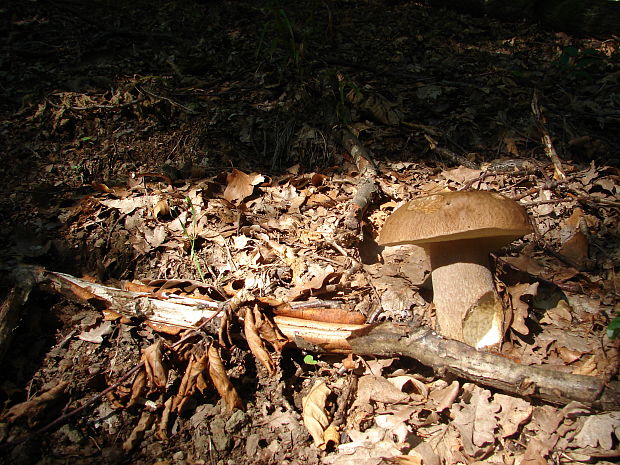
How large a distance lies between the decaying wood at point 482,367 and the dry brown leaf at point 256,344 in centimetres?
48

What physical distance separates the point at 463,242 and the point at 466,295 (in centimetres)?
31

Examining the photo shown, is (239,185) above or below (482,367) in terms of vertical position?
above

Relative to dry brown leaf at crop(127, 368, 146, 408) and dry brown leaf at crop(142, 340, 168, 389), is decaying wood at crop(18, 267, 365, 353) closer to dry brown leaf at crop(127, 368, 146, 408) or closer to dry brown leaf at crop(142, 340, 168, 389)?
dry brown leaf at crop(142, 340, 168, 389)

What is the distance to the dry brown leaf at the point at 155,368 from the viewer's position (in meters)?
2.04

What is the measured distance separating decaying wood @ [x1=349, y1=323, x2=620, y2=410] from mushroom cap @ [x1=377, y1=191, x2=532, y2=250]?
1.72ft

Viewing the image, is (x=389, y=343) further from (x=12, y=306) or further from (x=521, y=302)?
(x=12, y=306)

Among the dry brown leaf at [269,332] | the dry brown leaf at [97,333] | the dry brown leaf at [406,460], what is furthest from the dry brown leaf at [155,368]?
the dry brown leaf at [406,460]

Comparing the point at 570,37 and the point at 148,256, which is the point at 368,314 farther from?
the point at 570,37

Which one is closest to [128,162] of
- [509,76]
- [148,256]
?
[148,256]

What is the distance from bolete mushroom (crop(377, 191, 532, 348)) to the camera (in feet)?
6.47

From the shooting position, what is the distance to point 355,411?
2051 mm

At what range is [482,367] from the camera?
188cm

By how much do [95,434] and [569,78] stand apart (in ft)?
19.4

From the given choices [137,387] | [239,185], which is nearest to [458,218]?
[137,387]
